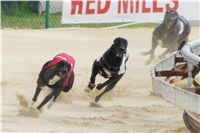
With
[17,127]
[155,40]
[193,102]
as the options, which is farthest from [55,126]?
[155,40]

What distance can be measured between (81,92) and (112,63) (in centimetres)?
107

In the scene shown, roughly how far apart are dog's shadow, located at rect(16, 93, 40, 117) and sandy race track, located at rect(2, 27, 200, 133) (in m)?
0.02

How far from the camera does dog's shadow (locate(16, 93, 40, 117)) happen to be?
7863 mm

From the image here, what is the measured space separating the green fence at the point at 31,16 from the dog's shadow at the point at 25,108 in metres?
5.43

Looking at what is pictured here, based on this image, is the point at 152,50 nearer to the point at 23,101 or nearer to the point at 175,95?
the point at 23,101

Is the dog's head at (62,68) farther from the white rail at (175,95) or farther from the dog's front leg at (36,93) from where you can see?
the white rail at (175,95)

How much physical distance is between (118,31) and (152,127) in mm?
6901

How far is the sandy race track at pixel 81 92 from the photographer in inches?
300

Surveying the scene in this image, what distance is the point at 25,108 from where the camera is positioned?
26.7 feet

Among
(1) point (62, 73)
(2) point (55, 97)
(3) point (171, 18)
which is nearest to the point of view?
(1) point (62, 73)

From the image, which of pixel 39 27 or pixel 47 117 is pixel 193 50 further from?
pixel 39 27

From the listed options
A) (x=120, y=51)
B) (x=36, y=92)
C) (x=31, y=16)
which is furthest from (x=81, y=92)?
(x=31, y=16)

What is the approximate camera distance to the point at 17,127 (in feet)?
23.7

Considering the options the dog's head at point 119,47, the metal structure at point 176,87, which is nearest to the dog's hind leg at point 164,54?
the dog's head at point 119,47
